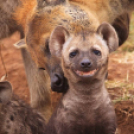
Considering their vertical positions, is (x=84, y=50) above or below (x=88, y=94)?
above

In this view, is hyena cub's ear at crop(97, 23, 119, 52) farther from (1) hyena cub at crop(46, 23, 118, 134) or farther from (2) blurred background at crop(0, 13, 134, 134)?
(2) blurred background at crop(0, 13, 134, 134)

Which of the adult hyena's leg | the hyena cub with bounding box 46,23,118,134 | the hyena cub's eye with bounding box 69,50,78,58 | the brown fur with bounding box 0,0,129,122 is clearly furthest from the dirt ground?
the hyena cub's eye with bounding box 69,50,78,58

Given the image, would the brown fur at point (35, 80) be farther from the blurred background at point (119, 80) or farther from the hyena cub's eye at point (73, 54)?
the hyena cub's eye at point (73, 54)

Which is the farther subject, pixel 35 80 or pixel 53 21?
pixel 35 80

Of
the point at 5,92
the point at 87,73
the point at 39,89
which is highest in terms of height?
the point at 87,73

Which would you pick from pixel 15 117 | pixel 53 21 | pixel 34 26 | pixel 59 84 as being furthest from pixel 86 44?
pixel 15 117

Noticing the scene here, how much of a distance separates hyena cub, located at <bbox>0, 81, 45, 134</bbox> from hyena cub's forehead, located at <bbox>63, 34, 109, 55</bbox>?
659mm

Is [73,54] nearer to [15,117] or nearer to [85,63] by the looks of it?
[85,63]

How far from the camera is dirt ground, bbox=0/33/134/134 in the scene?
4.78 meters

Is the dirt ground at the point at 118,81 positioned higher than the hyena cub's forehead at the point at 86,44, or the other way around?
the hyena cub's forehead at the point at 86,44

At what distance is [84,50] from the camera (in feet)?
11.1

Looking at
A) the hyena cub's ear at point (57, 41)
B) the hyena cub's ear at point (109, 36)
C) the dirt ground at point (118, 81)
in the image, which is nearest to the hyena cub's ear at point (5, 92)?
the hyena cub's ear at point (57, 41)

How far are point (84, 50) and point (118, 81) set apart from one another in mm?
2417

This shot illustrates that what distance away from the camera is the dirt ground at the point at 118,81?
4.78 m
